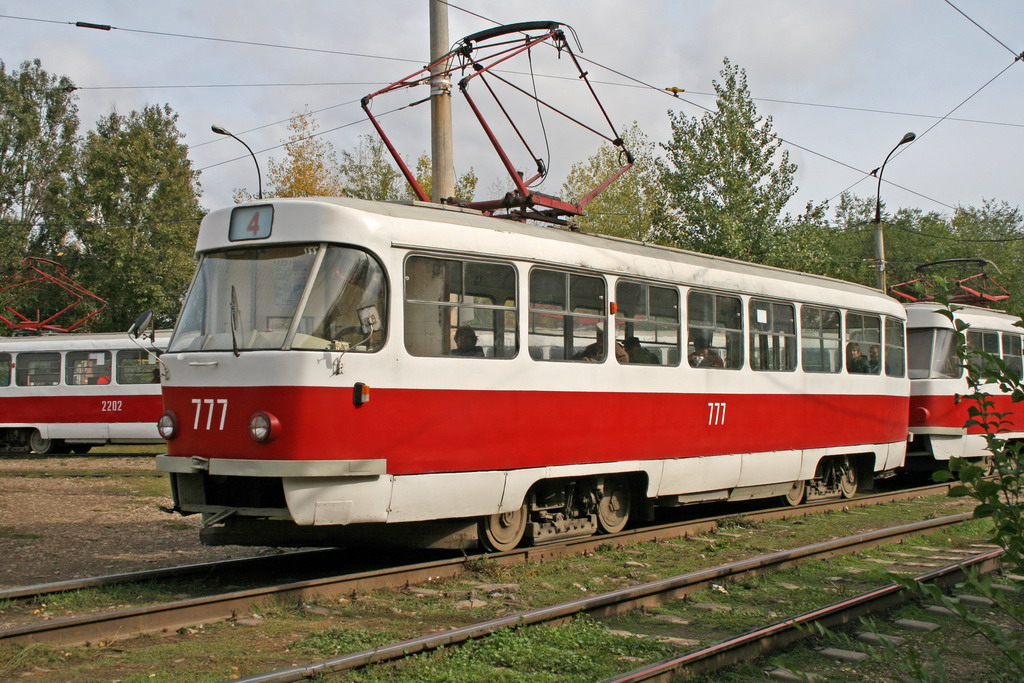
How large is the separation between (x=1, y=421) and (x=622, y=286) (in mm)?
19973

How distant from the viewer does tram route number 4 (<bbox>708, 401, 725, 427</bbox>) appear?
1085 centimetres

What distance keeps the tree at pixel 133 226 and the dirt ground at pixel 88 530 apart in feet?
65.2

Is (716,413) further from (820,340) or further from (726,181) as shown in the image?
(726,181)

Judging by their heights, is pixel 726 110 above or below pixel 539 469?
above

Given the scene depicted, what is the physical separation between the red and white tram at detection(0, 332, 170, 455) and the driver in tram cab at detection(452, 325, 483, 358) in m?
17.0

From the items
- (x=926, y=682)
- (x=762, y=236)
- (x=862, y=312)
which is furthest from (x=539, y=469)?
(x=762, y=236)

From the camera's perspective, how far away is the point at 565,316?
9117 millimetres

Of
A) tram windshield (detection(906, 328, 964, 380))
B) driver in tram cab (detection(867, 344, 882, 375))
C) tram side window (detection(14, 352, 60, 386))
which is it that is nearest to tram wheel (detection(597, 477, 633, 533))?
driver in tram cab (detection(867, 344, 882, 375))

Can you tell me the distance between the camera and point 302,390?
7.25m

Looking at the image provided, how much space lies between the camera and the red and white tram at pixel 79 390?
77.6ft

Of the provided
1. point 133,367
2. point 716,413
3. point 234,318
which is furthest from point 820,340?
point 133,367

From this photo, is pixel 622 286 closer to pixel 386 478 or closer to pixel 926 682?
pixel 386 478

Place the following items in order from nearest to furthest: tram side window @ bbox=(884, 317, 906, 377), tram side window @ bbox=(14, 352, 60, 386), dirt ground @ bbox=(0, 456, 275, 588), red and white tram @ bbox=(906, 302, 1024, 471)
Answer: dirt ground @ bbox=(0, 456, 275, 588) → tram side window @ bbox=(884, 317, 906, 377) → red and white tram @ bbox=(906, 302, 1024, 471) → tram side window @ bbox=(14, 352, 60, 386)

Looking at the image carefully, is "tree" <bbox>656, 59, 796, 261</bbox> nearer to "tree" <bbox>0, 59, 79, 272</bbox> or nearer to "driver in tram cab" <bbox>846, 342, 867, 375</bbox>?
"driver in tram cab" <bbox>846, 342, 867, 375</bbox>
